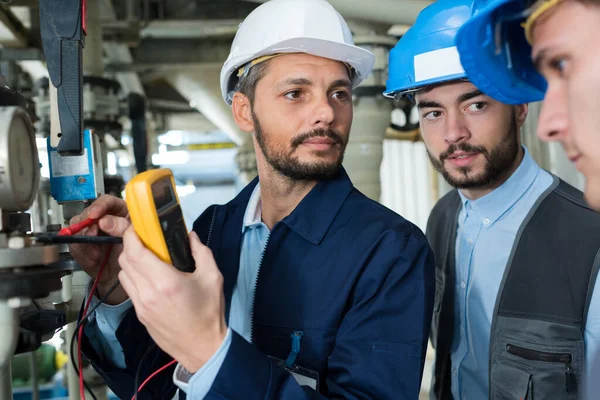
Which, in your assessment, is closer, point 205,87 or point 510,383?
point 510,383

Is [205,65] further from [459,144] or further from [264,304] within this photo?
[264,304]

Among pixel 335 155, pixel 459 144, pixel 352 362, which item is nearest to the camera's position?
pixel 352 362

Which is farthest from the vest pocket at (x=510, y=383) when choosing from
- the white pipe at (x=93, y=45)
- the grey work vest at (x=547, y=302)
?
the white pipe at (x=93, y=45)

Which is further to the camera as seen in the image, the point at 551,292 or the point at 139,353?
the point at 551,292

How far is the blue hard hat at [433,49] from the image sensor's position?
1.34 m

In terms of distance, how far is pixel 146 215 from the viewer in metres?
0.69

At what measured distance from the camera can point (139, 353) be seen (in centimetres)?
106

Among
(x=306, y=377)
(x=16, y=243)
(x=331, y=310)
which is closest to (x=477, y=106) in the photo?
(x=331, y=310)

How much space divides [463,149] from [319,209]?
489 millimetres

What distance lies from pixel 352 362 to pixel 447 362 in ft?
2.03

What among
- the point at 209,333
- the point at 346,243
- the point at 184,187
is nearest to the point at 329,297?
the point at 346,243

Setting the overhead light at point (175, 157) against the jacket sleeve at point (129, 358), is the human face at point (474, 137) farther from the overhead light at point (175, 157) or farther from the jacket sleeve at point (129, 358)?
the overhead light at point (175, 157)

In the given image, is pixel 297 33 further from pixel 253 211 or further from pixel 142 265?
pixel 142 265

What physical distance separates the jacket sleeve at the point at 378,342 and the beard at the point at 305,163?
221 mm
